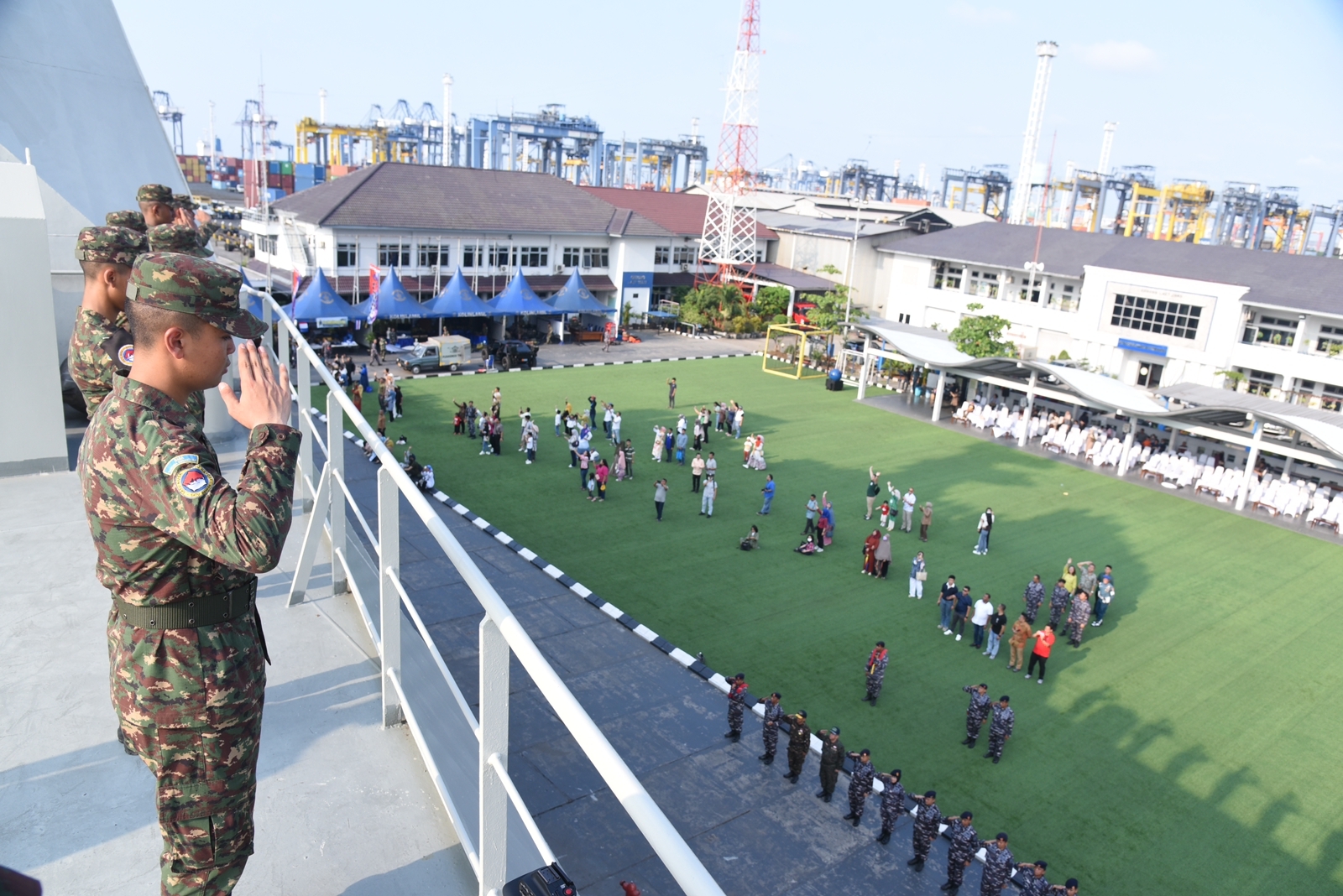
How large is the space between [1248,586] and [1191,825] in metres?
9.61

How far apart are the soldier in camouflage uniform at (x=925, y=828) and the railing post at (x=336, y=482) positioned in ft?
25.0

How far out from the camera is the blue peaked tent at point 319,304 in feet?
105

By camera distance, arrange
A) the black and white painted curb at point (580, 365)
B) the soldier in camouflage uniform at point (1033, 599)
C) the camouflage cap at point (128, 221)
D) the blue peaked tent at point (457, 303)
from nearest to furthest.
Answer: the camouflage cap at point (128, 221) < the soldier in camouflage uniform at point (1033, 599) < the black and white painted curb at point (580, 365) < the blue peaked tent at point (457, 303)

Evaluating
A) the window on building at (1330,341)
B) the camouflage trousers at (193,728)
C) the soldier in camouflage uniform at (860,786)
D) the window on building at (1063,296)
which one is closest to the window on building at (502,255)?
the window on building at (1063,296)

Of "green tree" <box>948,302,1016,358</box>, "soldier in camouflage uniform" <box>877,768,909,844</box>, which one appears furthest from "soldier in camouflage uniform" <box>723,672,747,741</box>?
"green tree" <box>948,302,1016,358</box>

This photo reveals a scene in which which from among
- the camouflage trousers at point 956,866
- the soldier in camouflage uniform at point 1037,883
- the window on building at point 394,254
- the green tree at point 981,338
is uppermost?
the window on building at point 394,254

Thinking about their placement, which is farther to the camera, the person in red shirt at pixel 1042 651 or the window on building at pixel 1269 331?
the window on building at pixel 1269 331

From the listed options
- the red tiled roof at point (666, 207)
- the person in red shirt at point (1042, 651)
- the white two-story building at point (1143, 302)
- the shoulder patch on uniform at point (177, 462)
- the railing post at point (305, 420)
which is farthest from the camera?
the red tiled roof at point (666, 207)

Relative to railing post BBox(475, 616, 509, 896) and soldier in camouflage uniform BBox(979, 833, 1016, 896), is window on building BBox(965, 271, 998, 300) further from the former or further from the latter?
railing post BBox(475, 616, 509, 896)

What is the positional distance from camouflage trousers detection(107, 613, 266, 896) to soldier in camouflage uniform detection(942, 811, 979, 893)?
9.06m

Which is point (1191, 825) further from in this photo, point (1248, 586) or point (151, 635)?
point (151, 635)

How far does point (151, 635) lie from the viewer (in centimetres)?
254

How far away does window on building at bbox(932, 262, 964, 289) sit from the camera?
42.9 meters

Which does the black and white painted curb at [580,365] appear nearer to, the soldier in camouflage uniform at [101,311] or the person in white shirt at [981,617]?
the person in white shirt at [981,617]
